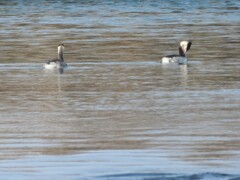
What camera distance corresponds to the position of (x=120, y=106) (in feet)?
66.6

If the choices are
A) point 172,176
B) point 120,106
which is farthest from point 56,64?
point 172,176

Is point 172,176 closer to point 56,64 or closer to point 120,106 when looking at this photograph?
point 120,106

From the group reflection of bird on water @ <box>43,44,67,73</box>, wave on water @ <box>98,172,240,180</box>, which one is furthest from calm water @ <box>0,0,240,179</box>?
reflection of bird on water @ <box>43,44,67,73</box>

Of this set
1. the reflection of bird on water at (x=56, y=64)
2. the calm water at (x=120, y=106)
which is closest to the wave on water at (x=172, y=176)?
the calm water at (x=120, y=106)

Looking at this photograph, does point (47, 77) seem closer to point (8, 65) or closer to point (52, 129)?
point (8, 65)

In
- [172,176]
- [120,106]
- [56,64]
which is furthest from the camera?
[56,64]

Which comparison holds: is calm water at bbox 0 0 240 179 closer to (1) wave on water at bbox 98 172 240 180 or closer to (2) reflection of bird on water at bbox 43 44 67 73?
(1) wave on water at bbox 98 172 240 180

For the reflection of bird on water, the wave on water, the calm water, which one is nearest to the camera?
the wave on water

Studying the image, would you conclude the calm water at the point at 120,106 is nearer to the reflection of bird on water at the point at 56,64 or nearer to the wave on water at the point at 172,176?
the wave on water at the point at 172,176

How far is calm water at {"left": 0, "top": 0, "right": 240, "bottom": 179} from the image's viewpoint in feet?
45.3

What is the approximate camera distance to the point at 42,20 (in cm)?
5544

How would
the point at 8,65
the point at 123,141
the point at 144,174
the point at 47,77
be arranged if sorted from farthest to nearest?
the point at 8,65 < the point at 47,77 < the point at 123,141 < the point at 144,174

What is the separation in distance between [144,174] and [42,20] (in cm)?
4306

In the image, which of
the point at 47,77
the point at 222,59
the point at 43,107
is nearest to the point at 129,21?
the point at 222,59
